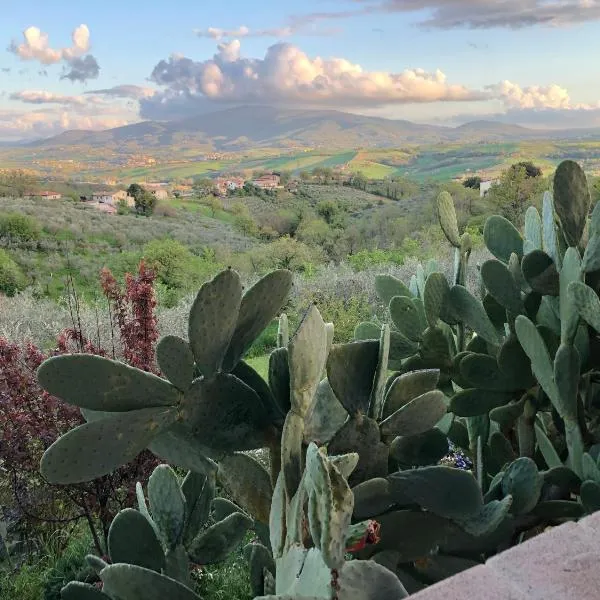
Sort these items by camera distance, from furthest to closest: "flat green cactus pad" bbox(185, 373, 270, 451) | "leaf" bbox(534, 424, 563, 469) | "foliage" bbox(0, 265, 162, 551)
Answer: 1. "foliage" bbox(0, 265, 162, 551)
2. "leaf" bbox(534, 424, 563, 469)
3. "flat green cactus pad" bbox(185, 373, 270, 451)

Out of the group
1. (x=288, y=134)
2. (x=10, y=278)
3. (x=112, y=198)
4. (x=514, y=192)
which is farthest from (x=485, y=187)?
(x=288, y=134)

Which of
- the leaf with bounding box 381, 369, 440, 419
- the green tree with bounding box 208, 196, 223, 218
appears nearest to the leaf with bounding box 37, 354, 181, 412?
the leaf with bounding box 381, 369, 440, 419

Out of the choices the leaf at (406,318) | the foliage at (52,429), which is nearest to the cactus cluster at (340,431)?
the leaf at (406,318)

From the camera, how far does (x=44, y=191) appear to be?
2098 centimetres

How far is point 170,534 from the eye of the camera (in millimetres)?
808

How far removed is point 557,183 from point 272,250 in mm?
12904

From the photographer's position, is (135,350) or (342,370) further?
(135,350)

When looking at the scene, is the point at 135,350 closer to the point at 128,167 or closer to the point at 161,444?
the point at 161,444

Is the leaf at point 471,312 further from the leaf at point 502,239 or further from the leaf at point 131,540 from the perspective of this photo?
the leaf at point 131,540

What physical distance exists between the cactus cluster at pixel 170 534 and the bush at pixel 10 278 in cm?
1174

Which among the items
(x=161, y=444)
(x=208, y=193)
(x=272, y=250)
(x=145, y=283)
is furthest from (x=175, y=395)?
(x=208, y=193)

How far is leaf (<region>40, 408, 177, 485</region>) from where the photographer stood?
0.64 metres

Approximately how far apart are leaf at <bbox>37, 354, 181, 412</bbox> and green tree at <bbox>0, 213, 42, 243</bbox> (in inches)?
604

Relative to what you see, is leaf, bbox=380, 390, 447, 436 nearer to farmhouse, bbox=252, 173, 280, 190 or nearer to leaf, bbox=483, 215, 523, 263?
leaf, bbox=483, 215, 523, 263
